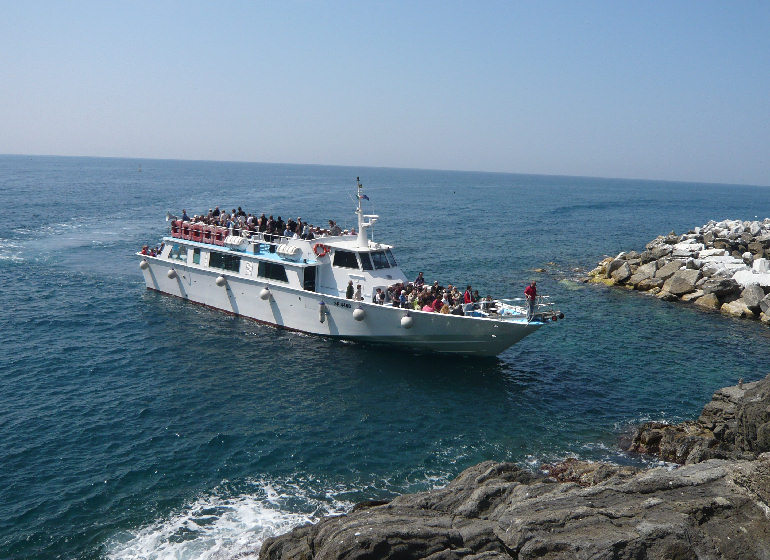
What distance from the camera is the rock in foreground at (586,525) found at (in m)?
10.2

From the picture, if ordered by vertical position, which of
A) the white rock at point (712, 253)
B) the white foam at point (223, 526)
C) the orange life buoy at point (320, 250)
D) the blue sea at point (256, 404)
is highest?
the orange life buoy at point (320, 250)

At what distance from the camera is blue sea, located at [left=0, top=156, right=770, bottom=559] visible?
52.5ft

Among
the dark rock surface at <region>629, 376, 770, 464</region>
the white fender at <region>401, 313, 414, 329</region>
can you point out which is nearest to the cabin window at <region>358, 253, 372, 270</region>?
the white fender at <region>401, 313, 414, 329</region>

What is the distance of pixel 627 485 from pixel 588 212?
102 m

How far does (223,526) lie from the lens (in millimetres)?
15367

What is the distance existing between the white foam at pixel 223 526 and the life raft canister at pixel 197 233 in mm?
20420

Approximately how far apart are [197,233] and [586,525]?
94.6 feet

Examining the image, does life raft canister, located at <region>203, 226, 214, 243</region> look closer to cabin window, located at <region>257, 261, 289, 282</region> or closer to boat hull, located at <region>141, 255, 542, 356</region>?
boat hull, located at <region>141, 255, 542, 356</region>

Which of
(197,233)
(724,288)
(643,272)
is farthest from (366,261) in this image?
(643,272)

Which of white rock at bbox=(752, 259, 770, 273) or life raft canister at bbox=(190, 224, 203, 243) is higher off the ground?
life raft canister at bbox=(190, 224, 203, 243)

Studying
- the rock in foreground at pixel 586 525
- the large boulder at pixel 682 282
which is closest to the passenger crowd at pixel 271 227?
the rock in foreground at pixel 586 525

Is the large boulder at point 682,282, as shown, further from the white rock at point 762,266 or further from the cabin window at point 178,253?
the cabin window at point 178,253

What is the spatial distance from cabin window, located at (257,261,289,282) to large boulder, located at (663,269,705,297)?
25.9m

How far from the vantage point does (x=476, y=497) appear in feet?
→ 43.2
